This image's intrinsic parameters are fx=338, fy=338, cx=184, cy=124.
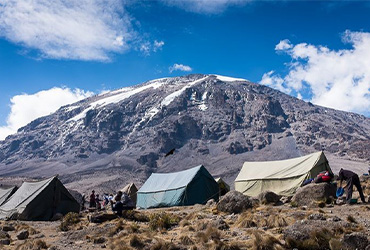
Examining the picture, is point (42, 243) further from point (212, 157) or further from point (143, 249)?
point (212, 157)

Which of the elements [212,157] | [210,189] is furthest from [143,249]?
[212,157]

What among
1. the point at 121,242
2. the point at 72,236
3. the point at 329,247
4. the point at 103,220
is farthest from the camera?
the point at 103,220

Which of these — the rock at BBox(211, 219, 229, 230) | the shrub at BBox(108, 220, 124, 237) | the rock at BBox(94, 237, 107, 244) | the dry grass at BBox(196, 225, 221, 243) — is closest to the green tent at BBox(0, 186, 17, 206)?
the shrub at BBox(108, 220, 124, 237)

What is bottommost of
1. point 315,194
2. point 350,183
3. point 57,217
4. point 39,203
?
point 57,217

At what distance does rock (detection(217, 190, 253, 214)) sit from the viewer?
47.6 feet

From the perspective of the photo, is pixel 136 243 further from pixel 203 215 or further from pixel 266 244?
pixel 203 215

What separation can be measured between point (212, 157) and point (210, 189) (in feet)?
551

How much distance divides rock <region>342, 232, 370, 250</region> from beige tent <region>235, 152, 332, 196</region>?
586 inches

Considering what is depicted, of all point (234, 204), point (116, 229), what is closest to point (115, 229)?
point (116, 229)

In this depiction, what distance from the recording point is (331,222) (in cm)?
909

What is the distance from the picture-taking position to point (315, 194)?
15.3 metres

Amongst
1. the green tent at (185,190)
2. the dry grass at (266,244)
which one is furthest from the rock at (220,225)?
the green tent at (185,190)

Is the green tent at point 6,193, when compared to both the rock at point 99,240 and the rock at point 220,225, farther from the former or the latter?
the rock at point 220,225

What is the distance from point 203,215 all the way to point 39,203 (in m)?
11.7
